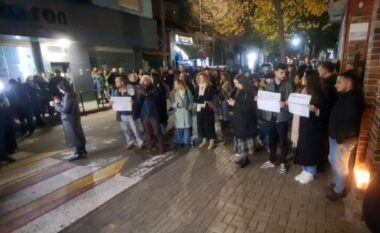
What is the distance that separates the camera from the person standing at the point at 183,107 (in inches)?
277

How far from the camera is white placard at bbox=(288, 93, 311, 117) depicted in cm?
448

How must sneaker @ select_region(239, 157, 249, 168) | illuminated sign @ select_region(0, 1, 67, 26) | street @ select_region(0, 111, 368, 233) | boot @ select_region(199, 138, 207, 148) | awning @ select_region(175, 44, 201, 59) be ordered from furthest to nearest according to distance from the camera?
awning @ select_region(175, 44, 201, 59), illuminated sign @ select_region(0, 1, 67, 26), boot @ select_region(199, 138, 207, 148), sneaker @ select_region(239, 157, 249, 168), street @ select_region(0, 111, 368, 233)

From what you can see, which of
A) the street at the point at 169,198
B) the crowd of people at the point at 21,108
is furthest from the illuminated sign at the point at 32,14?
the street at the point at 169,198

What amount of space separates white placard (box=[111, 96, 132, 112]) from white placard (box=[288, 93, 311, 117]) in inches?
154

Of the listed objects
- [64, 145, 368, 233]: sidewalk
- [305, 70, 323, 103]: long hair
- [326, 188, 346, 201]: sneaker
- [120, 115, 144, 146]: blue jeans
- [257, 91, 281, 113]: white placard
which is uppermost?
[305, 70, 323, 103]: long hair

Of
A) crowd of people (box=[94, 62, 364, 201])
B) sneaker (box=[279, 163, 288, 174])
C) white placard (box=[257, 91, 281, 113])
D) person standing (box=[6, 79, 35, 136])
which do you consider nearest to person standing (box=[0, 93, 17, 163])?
person standing (box=[6, 79, 35, 136])

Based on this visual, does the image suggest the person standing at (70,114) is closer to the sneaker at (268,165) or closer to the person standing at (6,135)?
the person standing at (6,135)

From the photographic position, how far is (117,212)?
434 cm

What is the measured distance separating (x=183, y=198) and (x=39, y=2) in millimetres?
13979

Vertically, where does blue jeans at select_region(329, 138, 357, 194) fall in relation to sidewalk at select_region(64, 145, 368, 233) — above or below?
above

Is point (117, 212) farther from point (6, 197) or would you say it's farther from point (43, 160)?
point (43, 160)

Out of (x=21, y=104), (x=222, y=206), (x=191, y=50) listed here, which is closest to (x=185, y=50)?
(x=191, y=50)

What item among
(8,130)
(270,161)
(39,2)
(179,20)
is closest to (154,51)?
(179,20)

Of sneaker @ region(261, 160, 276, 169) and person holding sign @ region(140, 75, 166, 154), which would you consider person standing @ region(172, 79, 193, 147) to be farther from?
sneaker @ region(261, 160, 276, 169)
